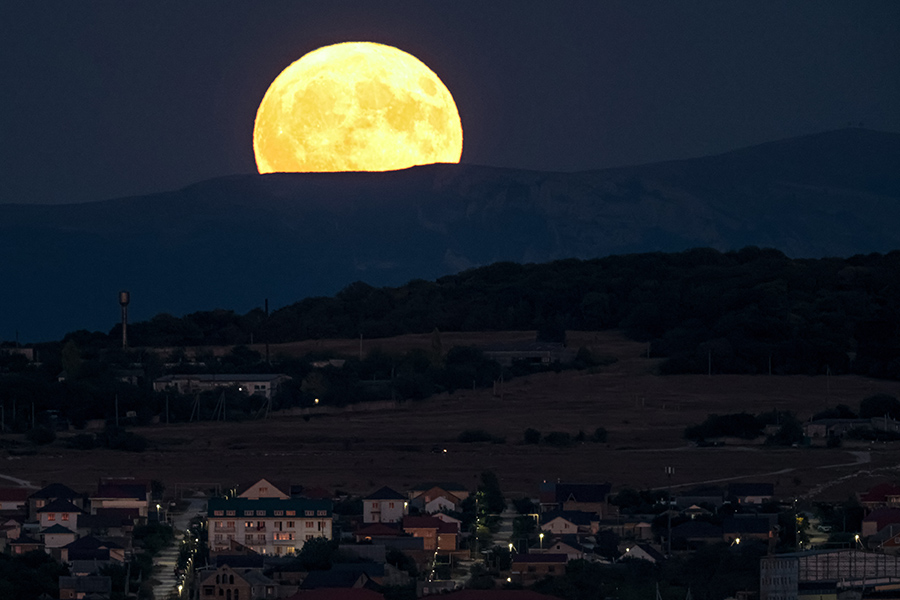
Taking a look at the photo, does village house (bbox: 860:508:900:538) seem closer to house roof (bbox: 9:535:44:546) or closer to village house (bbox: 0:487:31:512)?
house roof (bbox: 9:535:44:546)

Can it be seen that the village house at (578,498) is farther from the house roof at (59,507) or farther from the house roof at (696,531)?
the house roof at (59,507)

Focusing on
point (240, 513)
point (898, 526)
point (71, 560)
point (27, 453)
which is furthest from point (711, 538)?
point (27, 453)

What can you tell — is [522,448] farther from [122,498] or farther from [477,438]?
[122,498]

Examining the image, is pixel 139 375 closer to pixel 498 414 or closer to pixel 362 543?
pixel 498 414

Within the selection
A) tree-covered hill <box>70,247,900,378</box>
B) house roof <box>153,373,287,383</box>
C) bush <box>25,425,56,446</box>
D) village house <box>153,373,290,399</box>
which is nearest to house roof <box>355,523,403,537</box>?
bush <box>25,425,56,446</box>

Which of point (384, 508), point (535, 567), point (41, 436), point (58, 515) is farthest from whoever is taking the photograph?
point (41, 436)

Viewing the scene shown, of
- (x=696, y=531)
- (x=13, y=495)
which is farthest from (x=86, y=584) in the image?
(x=696, y=531)
